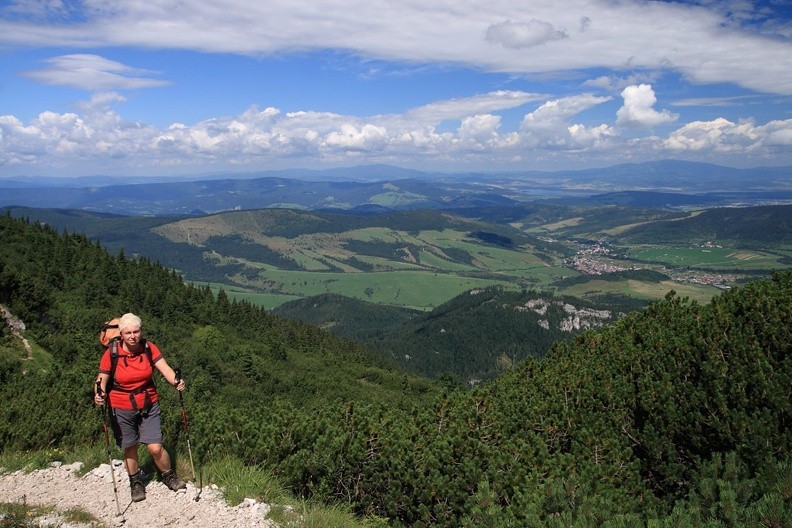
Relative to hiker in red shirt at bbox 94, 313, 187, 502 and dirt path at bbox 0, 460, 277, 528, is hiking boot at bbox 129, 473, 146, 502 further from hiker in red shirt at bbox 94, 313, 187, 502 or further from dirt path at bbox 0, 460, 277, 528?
dirt path at bbox 0, 460, 277, 528

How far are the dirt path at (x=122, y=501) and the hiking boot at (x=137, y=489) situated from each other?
0.12 metres

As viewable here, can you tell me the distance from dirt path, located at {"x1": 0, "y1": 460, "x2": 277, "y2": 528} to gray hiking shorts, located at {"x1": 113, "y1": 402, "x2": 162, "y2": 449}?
105 cm

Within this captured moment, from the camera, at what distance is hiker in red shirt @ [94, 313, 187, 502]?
942 centimetres

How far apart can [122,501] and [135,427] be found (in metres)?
1.37

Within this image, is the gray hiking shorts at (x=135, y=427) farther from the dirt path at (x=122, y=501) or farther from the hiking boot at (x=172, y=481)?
the dirt path at (x=122, y=501)

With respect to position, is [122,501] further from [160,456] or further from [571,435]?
[571,435]

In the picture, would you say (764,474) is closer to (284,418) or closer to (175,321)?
(284,418)

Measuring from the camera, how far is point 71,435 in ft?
41.1

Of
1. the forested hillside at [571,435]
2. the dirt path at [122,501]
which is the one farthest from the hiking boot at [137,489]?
the forested hillside at [571,435]

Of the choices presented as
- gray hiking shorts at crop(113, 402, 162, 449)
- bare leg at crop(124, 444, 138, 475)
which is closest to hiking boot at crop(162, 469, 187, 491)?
bare leg at crop(124, 444, 138, 475)

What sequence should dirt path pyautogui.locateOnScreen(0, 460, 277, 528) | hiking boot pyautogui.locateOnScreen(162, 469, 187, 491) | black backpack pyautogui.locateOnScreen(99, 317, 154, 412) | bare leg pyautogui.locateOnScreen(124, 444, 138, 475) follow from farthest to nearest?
hiking boot pyautogui.locateOnScreen(162, 469, 187, 491) < bare leg pyautogui.locateOnScreen(124, 444, 138, 475) < black backpack pyautogui.locateOnScreen(99, 317, 154, 412) < dirt path pyautogui.locateOnScreen(0, 460, 277, 528)

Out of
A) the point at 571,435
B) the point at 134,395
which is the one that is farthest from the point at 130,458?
the point at 571,435

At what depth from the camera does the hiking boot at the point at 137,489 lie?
965 centimetres

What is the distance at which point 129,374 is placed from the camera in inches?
375
